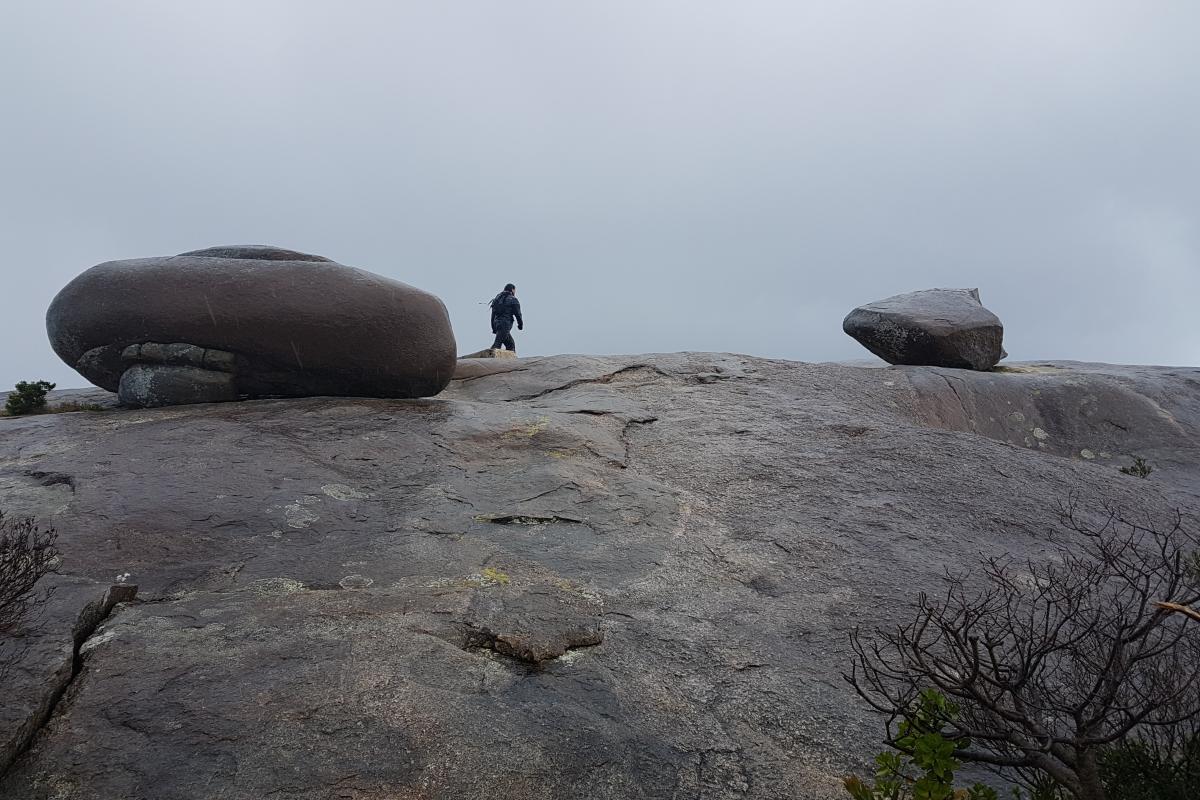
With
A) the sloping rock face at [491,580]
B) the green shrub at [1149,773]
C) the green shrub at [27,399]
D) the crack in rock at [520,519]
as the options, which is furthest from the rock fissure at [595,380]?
the green shrub at [1149,773]

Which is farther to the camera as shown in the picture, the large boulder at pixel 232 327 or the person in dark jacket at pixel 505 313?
the person in dark jacket at pixel 505 313

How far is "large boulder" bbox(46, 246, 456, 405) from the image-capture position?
7.14m

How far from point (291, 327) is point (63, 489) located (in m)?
2.52

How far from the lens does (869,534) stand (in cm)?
523

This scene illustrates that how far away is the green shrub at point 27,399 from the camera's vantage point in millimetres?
7855

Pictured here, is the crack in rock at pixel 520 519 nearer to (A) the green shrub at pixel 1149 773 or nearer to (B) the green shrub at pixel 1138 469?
(A) the green shrub at pixel 1149 773

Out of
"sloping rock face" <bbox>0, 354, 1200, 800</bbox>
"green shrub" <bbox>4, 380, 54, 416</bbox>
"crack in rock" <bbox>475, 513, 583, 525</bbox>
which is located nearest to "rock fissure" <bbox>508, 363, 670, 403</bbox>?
"sloping rock face" <bbox>0, 354, 1200, 800</bbox>

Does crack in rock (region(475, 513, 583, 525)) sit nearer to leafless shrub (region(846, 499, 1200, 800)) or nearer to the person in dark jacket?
leafless shrub (region(846, 499, 1200, 800))

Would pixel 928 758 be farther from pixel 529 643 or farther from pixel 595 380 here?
pixel 595 380

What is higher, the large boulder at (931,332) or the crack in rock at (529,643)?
the large boulder at (931,332)

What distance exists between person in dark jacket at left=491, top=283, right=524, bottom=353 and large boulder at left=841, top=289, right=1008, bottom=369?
746 centimetres

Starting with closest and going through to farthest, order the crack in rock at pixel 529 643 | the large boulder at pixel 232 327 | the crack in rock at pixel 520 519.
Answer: the crack in rock at pixel 529 643, the crack in rock at pixel 520 519, the large boulder at pixel 232 327

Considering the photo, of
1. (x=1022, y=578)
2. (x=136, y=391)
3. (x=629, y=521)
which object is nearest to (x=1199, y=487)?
(x=1022, y=578)

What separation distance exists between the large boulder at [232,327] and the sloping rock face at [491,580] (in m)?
0.39
